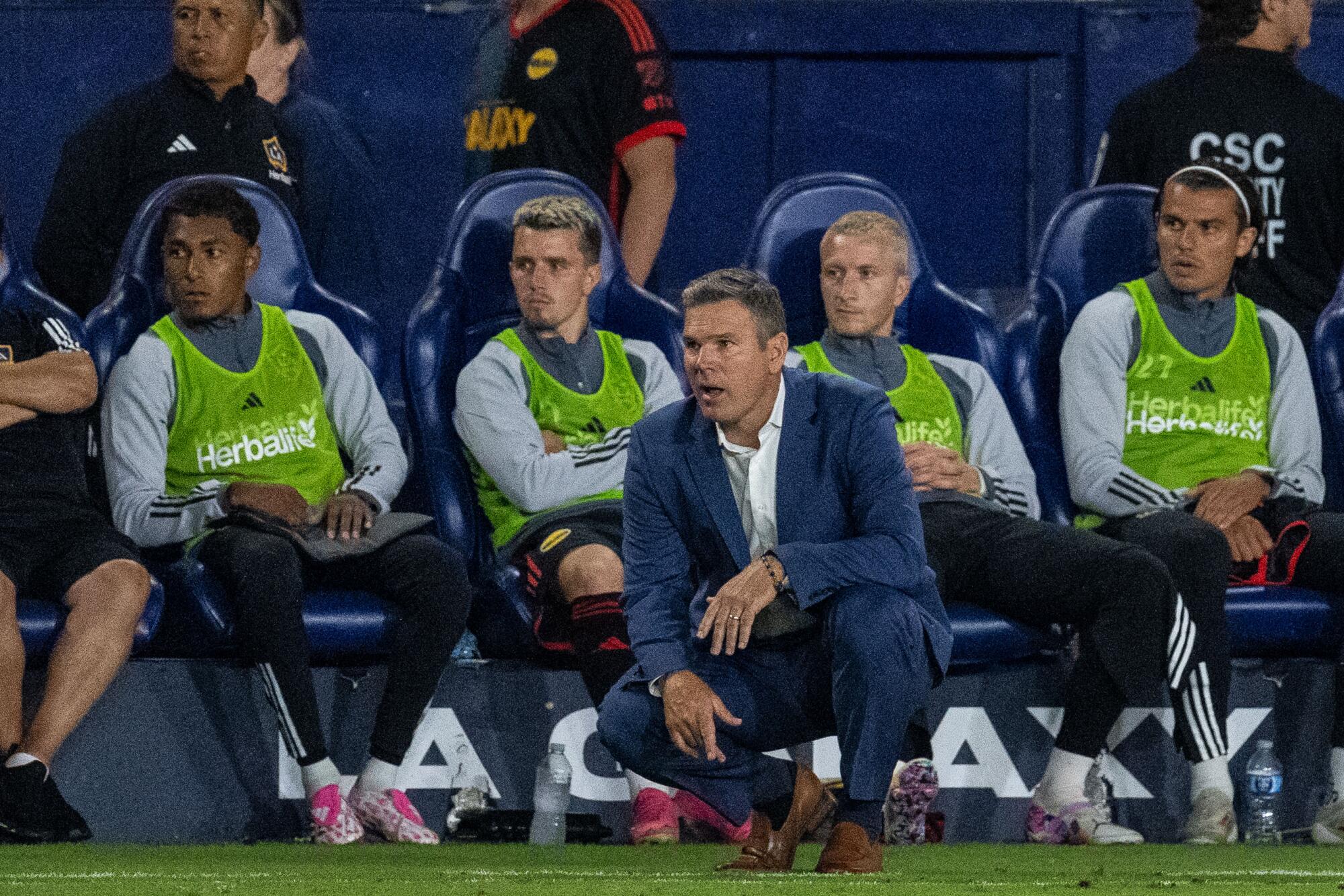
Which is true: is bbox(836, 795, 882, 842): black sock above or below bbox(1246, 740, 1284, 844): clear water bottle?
above

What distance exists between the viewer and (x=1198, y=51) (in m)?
6.02

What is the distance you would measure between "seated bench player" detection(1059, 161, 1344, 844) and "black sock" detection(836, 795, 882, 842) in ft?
5.04

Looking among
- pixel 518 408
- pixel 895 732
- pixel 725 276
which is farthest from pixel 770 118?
pixel 895 732

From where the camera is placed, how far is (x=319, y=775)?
460 centimetres

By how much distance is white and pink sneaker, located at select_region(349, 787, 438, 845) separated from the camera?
4.62 meters

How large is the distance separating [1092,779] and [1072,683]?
247mm

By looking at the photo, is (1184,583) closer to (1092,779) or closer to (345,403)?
(1092,779)

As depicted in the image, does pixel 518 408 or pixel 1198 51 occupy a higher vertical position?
pixel 1198 51

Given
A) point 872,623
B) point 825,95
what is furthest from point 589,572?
point 825,95

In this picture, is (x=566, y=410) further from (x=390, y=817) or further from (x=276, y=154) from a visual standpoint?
(x=276, y=154)

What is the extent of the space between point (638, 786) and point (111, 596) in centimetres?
121

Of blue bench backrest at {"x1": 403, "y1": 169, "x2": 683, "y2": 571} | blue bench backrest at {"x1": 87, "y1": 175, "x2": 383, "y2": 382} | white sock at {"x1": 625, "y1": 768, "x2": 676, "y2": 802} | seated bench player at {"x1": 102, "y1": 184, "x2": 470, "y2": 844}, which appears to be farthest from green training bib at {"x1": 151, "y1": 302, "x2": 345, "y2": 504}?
white sock at {"x1": 625, "y1": 768, "x2": 676, "y2": 802}

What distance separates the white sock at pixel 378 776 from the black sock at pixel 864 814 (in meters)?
1.33

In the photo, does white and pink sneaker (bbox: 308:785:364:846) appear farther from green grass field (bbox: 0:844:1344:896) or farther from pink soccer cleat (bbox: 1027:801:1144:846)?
pink soccer cleat (bbox: 1027:801:1144:846)
